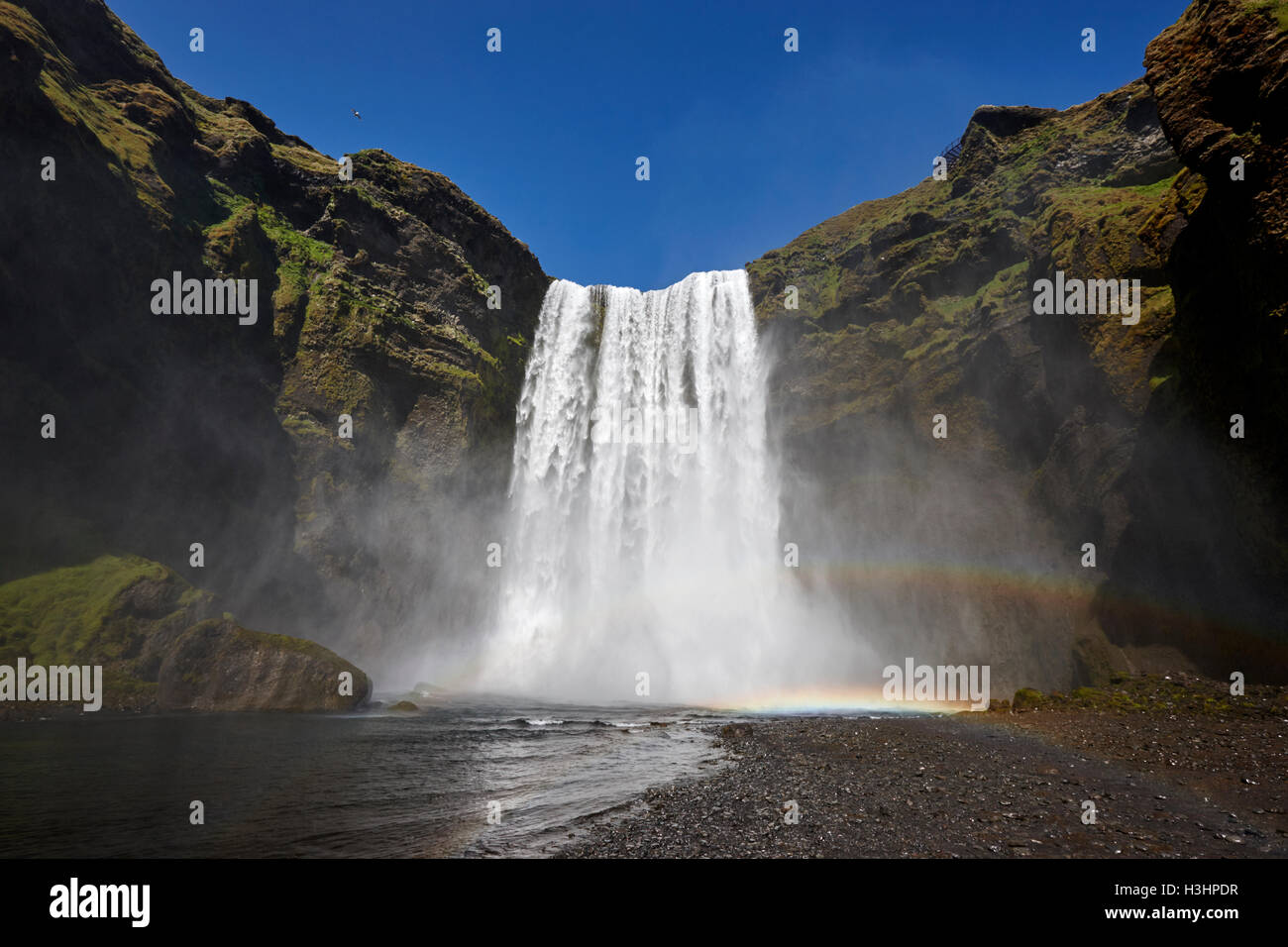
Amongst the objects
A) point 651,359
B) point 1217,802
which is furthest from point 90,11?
point 1217,802

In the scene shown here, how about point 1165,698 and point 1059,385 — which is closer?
point 1165,698

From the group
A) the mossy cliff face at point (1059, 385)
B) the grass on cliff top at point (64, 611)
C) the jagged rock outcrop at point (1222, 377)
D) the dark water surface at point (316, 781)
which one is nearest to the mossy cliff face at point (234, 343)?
the grass on cliff top at point (64, 611)

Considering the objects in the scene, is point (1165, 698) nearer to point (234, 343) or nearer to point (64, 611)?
point (64, 611)

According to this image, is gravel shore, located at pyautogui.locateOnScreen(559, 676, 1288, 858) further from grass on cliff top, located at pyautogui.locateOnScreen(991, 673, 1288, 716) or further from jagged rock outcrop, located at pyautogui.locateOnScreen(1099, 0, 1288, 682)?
jagged rock outcrop, located at pyautogui.locateOnScreen(1099, 0, 1288, 682)

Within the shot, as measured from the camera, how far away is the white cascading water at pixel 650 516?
36.9 m

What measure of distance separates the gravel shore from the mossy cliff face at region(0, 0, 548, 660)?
1125 inches

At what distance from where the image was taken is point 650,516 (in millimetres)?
42375

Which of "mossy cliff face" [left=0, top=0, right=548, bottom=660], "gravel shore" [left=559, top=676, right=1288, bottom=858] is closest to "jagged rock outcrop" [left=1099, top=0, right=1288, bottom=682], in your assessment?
"gravel shore" [left=559, top=676, right=1288, bottom=858]

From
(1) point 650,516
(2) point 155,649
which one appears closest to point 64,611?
(2) point 155,649

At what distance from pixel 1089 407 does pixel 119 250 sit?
4730 centimetres

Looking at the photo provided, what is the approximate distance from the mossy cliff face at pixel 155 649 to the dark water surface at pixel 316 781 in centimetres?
198

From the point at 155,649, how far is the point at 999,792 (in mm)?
28364

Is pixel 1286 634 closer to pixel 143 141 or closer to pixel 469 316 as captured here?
pixel 469 316

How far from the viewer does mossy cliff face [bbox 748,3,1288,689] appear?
18266 mm
